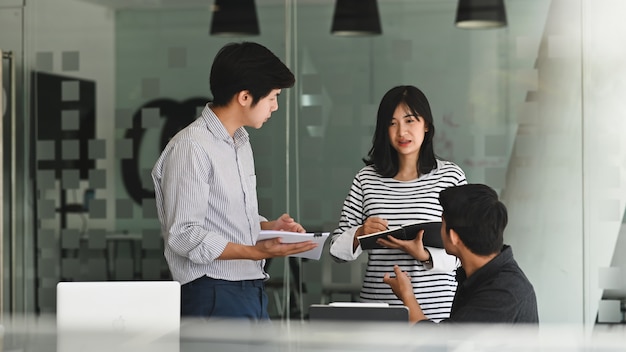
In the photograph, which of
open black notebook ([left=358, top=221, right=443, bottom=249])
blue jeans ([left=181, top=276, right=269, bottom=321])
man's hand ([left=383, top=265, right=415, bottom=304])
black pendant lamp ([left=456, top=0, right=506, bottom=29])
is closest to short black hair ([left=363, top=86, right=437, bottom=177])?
open black notebook ([left=358, top=221, right=443, bottom=249])

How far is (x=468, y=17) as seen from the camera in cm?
521

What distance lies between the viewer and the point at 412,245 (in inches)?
143

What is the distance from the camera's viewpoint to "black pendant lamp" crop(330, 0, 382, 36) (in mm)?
5293

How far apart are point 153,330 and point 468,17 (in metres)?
3.76

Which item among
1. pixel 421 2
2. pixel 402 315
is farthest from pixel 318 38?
pixel 402 315

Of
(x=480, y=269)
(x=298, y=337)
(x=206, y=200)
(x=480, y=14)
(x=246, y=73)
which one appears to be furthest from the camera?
(x=480, y=14)

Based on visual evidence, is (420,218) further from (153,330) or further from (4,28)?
(4,28)

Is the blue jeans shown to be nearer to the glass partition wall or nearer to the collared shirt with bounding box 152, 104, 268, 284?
the collared shirt with bounding box 152, 104, 268, 284

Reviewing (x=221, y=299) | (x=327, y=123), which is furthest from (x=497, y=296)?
(x=327, y=123)

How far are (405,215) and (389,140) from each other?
321 millimetres

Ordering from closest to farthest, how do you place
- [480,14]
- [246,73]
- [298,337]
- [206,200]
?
1. [298,337]
2. [206,200]
3. [246,73]
4. [480,14]

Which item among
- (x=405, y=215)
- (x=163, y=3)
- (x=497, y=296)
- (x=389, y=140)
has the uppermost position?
(x=163, y=3)

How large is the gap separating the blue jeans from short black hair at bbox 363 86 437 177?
821mm

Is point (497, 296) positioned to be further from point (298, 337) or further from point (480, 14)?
point (480, 14)
